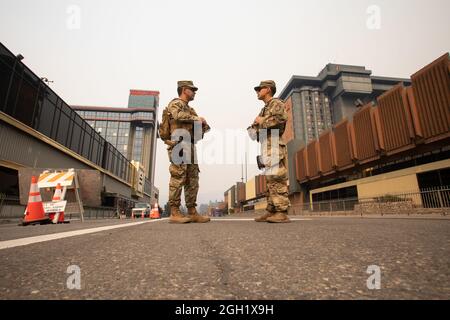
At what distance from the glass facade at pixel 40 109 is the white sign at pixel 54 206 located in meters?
9.43

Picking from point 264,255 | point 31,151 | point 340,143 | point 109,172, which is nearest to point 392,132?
point 340,143

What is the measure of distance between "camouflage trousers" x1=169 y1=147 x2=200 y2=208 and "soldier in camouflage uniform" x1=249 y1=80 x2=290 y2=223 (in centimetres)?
129

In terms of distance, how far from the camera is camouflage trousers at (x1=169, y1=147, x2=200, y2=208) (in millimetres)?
3959

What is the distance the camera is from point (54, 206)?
5.60 meters

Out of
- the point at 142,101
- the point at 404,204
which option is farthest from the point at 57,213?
the point at 142,101

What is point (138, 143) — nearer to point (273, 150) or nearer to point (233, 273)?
point (273, 150)

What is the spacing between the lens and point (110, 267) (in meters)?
0.88

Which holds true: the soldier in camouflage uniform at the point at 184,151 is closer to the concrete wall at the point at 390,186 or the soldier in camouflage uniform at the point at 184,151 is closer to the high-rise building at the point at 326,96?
the concrete wall at the point at 390,186

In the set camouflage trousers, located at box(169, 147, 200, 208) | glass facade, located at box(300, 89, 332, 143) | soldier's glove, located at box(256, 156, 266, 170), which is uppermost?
glass facade, located at box(300, 89, 332, 143)

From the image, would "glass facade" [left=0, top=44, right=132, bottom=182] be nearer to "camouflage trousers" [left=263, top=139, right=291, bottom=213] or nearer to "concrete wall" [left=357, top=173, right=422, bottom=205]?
"camouflage trousers" [left=263, top=139, right=291, bottom=213]

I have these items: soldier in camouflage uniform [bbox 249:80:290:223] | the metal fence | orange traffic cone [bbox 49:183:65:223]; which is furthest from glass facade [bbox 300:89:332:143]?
orange traffic cone [bbox 49:183:65:223]

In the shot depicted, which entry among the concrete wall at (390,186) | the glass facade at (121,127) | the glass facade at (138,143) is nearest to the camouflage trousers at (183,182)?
the concrete wall at (390,186)

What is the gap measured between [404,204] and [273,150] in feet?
47.4

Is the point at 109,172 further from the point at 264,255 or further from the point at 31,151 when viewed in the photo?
the point at 264,255
